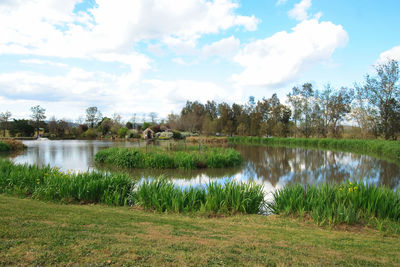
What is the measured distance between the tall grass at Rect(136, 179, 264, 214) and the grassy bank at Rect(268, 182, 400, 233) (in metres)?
0.56

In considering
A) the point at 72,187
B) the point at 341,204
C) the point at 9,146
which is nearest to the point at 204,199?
the point at 341,204

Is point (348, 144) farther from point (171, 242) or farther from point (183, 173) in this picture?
point (171, 242)

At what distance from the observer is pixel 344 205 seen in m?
5.35

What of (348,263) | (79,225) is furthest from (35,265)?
(348,263)

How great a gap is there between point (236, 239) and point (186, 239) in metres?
0.70

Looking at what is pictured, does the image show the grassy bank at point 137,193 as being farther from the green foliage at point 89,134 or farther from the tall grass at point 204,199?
the green foliage at point 89,134

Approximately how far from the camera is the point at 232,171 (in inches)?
509

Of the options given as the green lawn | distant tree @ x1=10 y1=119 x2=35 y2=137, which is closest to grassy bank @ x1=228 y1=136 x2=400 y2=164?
the green lawn

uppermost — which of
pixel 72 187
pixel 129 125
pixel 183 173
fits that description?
pixel 129 125

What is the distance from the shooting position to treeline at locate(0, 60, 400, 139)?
2666 cm

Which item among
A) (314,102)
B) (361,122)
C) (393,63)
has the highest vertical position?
(393,63)

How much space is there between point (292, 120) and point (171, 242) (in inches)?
1523

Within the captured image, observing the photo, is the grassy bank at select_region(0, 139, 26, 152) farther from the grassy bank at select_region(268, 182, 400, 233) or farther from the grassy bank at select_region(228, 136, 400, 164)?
the grassy bank at select_region(228, 136, 400, 164)

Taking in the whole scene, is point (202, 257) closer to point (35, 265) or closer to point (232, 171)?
point (35, 265)
